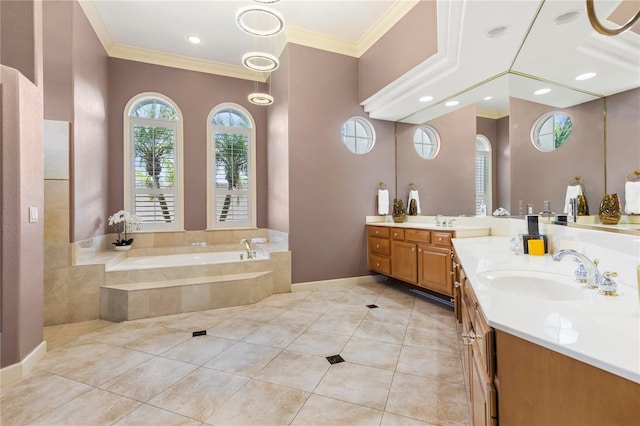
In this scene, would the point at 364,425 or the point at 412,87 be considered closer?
the point at 364,425

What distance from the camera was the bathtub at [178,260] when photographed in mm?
3575

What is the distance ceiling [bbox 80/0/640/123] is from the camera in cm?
180

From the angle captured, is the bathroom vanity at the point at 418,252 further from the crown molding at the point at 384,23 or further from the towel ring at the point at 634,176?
the crown molding at the point at 384,23

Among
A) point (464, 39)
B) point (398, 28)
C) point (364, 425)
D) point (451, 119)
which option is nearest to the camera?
point (364, 425)

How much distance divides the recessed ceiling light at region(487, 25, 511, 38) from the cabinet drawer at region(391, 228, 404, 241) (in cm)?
228

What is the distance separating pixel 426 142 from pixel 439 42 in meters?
1.75

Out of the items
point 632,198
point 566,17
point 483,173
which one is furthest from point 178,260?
point 566,17

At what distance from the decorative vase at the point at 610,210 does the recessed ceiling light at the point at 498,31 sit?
1.46m

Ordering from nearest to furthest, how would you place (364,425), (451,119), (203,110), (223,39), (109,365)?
(364,425), (109,365), (451,119), (223,39), (203,110)

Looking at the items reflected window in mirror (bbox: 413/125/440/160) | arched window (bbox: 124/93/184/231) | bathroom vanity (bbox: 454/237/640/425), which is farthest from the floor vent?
arched window (bbox: 124/93/184/231)

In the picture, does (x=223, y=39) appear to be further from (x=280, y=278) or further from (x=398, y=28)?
(x=280, y=278)

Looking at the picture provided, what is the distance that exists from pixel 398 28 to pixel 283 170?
7.51 ft

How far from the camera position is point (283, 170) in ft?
14.3

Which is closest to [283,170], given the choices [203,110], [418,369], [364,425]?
[203,110]
